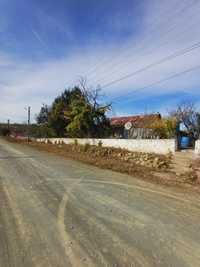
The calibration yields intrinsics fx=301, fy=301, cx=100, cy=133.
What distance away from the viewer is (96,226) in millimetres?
5848

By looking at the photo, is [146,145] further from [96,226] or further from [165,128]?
[96,226]

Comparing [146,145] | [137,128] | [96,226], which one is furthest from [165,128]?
[96,226]

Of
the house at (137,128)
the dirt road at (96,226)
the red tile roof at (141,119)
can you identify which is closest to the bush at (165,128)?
the house at (137,128)

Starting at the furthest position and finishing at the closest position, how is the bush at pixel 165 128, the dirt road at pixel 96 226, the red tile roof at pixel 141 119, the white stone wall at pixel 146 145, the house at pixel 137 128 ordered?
the red tile roof at pixel 141 119
the house at pixel 137 128
the bush at pixel 165 128
the white stone wall at pixel 146 145
the dirt road at pixel 96 226

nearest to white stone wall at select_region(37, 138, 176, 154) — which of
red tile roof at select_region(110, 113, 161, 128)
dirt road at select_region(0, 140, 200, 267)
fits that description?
dirt road at select_region(0, 140, 200, 267)

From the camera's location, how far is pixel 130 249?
471 cm

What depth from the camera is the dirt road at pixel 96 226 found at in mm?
4375

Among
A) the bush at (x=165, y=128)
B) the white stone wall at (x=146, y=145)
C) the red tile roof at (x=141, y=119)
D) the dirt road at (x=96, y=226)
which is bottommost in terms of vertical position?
the dirt road at (x=96, y=226)

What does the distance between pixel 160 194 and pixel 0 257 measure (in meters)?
5.96

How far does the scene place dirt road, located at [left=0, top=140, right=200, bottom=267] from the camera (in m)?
4.38

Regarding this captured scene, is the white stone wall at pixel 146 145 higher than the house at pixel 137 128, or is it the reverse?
the house at pixel 137 128

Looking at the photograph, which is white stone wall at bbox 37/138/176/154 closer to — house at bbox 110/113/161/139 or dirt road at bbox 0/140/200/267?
house at bbox 110/113/161/139

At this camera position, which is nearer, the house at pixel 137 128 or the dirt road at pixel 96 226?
the dirt road at pixel 96 226

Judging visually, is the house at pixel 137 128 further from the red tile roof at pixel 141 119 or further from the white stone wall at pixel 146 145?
the white stone wall at pixel 146 145
